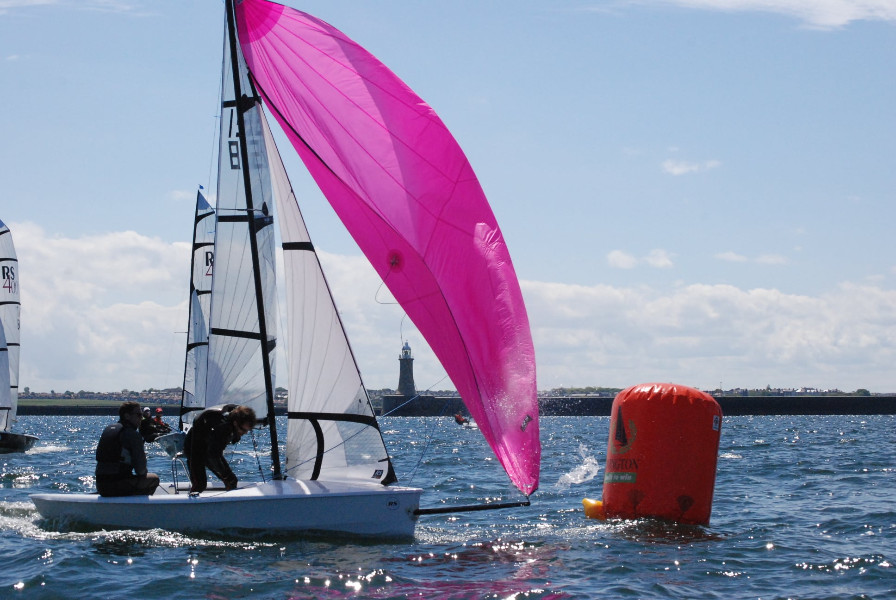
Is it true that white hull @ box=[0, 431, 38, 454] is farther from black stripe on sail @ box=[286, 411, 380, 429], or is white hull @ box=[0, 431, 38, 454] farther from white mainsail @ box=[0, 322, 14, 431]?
black stripe on sail @ box=[286, 411, 380, 429]

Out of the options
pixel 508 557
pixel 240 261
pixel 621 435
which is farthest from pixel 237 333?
pixel 621 435

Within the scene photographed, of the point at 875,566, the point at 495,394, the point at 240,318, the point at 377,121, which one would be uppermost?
the point at 377,121

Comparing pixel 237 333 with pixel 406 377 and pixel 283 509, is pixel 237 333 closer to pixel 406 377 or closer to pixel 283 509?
pixel 283 509

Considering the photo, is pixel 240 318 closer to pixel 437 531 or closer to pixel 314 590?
pixel 437 531

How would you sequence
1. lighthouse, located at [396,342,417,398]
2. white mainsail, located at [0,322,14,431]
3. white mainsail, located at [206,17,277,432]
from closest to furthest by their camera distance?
white mainsail, located at [206,17,277,432] < white mainsail, located at [0,322,14,431] < lighthouse, located at [396,342,417,398]

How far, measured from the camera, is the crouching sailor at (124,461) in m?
10.7

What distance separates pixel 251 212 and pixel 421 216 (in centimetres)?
210

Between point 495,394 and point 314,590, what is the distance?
2807 mm

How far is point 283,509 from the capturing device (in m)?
10.3

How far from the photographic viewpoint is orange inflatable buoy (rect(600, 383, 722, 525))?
10648 mm

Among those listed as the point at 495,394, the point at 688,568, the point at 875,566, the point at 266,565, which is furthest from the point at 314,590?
the point at 875,566

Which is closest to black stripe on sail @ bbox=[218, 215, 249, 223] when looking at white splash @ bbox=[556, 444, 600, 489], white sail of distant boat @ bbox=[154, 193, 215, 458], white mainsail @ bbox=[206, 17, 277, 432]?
white mainsail @ bbox=[206, 17, 277, 432]

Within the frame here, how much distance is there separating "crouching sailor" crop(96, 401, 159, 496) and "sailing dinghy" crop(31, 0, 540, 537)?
0.19 meters

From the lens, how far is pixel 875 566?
372 inches
